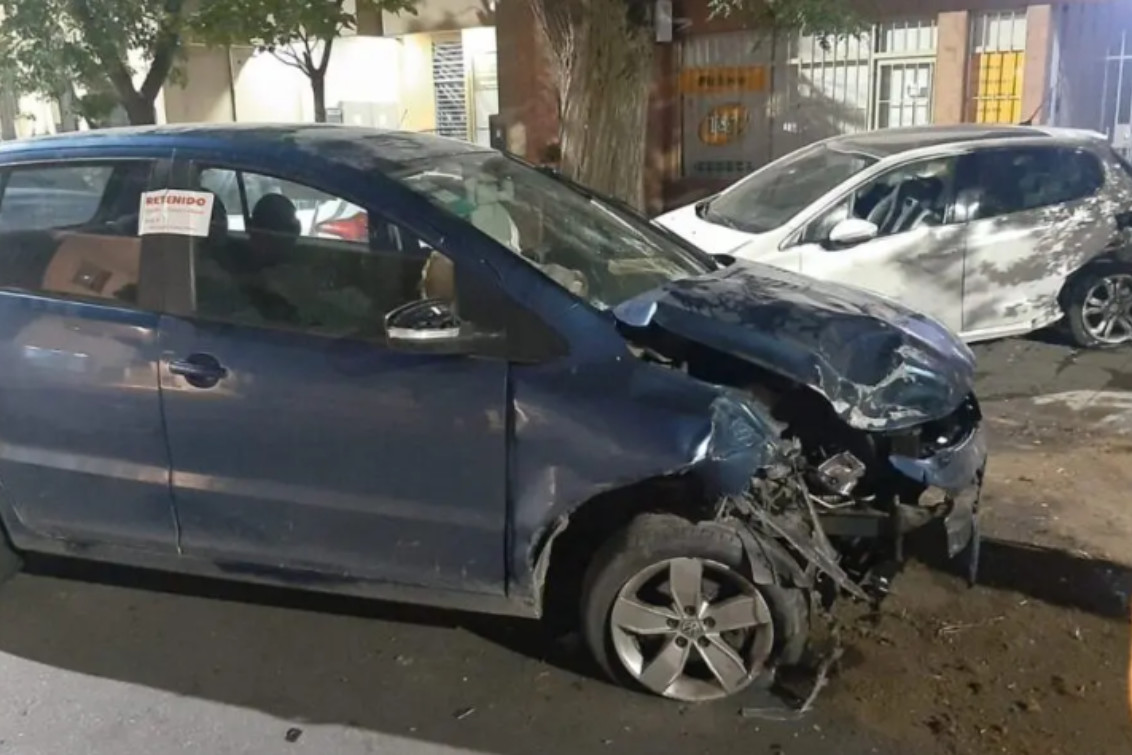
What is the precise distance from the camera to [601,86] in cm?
883

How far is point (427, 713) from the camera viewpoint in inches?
144

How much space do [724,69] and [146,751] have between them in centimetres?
1097

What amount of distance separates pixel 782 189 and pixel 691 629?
16.0 feet

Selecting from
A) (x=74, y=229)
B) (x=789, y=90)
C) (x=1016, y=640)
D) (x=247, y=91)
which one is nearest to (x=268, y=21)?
(x=789, y=90)

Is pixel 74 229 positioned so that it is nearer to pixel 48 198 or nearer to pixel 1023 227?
pixel 48 198

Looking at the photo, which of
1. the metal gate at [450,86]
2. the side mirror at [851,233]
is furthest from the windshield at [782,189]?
the metal gate at [450,86]

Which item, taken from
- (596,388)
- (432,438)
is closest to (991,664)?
(596,388)

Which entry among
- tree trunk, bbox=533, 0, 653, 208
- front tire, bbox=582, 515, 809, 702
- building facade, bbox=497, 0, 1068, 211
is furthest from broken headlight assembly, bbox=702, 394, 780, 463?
building facade, bbox=497, 0, 1068, 211

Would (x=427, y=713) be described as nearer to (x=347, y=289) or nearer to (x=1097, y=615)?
(x=347, y=289)

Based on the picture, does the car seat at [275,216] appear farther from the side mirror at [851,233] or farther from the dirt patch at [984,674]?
the side mirror at [851,233]

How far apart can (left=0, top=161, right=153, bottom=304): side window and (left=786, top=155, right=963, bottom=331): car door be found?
14.8ft

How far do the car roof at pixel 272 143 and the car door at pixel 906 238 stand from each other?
3.58 m

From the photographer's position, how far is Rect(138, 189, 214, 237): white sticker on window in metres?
3.85

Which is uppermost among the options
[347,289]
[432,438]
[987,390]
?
[347,289]
